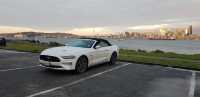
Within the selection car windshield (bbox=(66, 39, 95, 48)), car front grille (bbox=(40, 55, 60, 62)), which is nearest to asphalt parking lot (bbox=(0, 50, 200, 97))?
car front grille (bbox=(40, 55, 60, 62))

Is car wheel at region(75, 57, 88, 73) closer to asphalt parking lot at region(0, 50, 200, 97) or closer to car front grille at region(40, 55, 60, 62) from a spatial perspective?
asphalt parking lot at region(0, 50, 200, 97)

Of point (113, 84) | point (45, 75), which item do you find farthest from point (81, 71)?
point (113, 84)

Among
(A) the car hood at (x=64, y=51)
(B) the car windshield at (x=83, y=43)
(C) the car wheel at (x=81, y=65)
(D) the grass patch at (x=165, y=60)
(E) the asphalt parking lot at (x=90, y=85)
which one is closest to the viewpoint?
(E) the asphalt parking lot at (x=90, y=85)

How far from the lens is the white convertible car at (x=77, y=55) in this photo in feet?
29.7

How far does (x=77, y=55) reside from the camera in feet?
30.7

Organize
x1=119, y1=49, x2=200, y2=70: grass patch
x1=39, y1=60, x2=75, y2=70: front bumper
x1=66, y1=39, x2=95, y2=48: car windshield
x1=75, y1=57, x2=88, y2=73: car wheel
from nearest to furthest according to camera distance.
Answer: x1=39, y1=60, x2=75, y2=70: front bumper < x1=75, y1=57, x2=88, y2=73: car wheel < x1=66, y1=39, x2=95, y2=48: car windshield < x1=119, y1=49, x2=200, y2=70: grass patch

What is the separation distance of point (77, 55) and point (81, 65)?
0.49 m

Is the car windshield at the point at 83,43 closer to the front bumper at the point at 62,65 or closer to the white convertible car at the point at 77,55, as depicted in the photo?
the white convertible car at the point at 77,55

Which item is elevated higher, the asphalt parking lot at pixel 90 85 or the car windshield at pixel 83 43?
the car windshield at pixel 83 43

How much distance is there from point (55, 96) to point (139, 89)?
250 cm

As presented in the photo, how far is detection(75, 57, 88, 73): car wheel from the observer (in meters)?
9.45

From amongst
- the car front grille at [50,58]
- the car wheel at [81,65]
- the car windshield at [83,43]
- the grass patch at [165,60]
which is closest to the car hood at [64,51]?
the car front grille at [50,58]

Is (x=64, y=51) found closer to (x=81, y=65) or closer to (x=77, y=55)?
(x=77, y=55)

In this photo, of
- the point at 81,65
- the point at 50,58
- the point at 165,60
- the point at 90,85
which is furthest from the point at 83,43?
the point at 165,60
